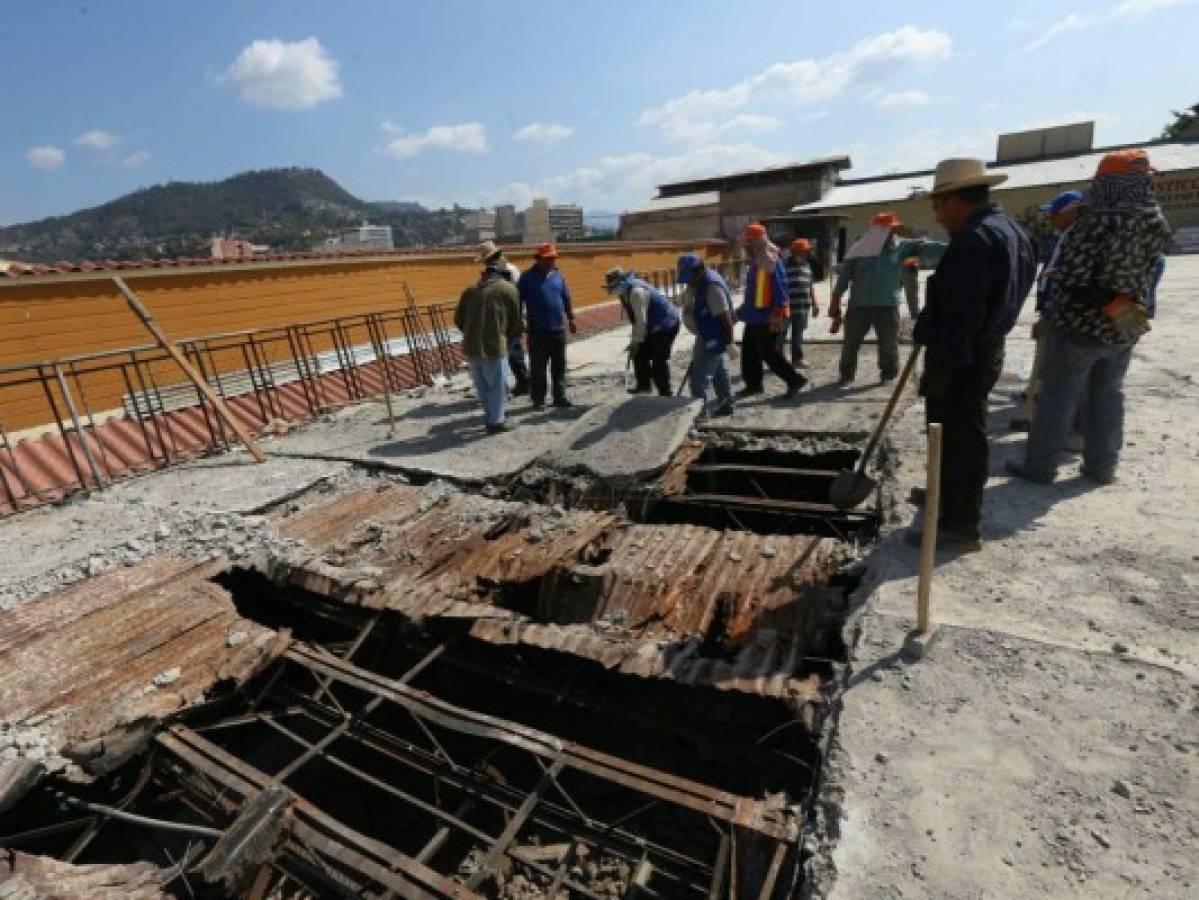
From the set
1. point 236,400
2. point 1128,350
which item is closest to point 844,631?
point 1128,350

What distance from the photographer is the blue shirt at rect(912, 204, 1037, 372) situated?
3.16 m

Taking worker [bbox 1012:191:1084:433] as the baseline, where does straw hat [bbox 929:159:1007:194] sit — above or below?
above

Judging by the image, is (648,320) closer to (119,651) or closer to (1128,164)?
(1128,164)

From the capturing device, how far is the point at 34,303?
9.64 metres

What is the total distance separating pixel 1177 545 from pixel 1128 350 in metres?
1.19


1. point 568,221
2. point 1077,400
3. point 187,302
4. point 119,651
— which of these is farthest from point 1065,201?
point 568,221

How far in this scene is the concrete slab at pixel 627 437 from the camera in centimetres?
551

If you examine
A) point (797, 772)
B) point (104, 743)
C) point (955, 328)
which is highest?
point (955, 328)

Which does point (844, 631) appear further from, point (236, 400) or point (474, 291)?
point (236, 400)

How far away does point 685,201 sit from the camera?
37.6 metres

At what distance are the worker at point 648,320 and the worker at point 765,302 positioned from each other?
2.58 feet

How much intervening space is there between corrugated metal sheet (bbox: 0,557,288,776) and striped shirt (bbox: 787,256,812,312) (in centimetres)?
691

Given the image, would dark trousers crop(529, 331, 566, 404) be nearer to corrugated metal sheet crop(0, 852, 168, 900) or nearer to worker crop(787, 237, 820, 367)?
worker crop(787, 237, 820, 367)

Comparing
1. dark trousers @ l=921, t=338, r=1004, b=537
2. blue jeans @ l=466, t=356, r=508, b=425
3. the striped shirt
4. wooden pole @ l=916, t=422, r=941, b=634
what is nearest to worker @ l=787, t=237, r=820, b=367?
the striped shirt
